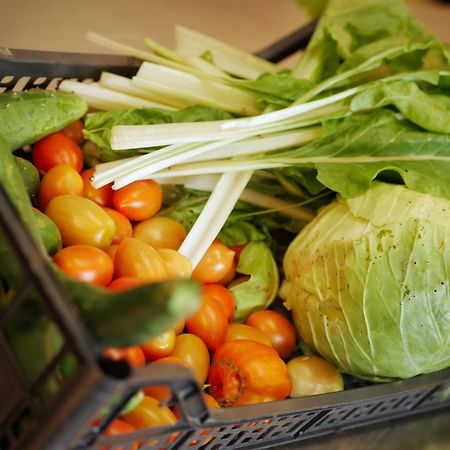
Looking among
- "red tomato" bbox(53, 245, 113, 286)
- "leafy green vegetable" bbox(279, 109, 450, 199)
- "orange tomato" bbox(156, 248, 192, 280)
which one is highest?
"leafy green vegetable" bbox(279, 109, 450, 199)

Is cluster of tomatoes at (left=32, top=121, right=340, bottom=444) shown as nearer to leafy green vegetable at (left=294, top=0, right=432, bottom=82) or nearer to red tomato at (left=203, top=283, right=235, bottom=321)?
red tomato at (left=203, top=283, right=235, bottom=321)

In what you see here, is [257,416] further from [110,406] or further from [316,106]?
[316,106]

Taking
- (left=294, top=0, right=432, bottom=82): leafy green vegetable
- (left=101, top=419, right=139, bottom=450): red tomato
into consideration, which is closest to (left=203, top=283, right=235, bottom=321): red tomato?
(left=101, top=419, right=139, bottom=450): red tomato

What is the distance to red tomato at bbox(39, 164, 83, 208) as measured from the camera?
0.93m

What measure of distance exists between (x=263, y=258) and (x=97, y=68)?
470 mm

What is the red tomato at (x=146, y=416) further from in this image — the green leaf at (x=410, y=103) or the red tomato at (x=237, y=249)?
the green leaf at (x=410, y=103)

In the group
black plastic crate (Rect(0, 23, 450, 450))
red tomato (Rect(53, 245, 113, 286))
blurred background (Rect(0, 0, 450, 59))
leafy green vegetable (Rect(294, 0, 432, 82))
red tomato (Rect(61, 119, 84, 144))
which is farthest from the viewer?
blurred background (Rect(0, 0, 450, 59))

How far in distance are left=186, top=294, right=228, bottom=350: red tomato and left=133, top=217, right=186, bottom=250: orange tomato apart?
125mm

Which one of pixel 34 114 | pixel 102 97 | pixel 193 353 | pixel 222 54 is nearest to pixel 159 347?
pixel 193 353

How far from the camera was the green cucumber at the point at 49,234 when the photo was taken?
0.79 m

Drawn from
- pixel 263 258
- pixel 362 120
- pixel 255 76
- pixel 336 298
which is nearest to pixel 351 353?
pixel 336 298

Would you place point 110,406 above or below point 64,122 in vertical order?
below

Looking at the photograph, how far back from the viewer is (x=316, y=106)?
1.05 metres

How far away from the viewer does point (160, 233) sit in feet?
3.30
